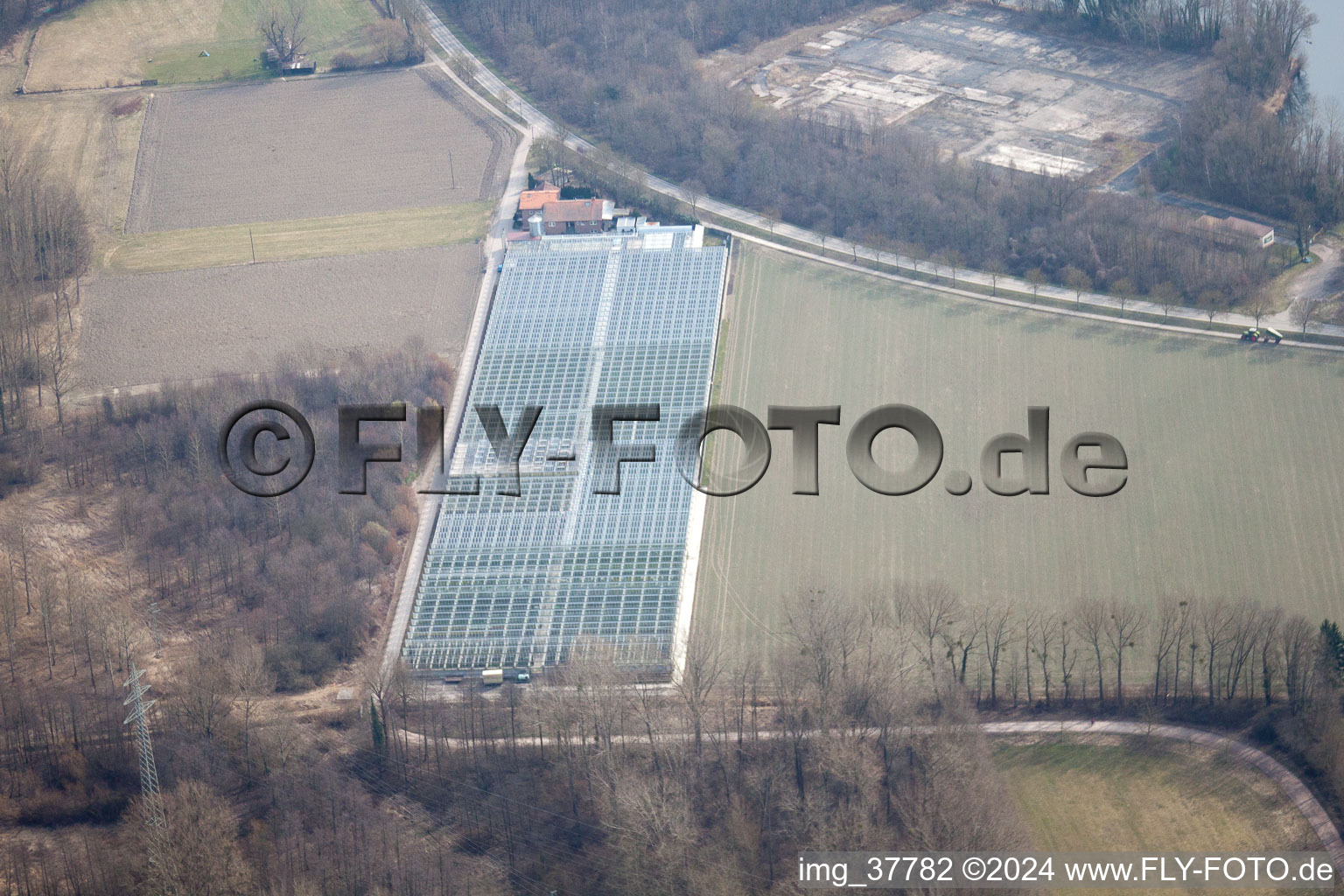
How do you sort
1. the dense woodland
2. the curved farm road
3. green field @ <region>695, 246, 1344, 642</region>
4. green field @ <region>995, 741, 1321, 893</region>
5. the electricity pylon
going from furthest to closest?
the dense woodland, green field @ <region>695, 246, 1344, 642</region>, green field @ <region>995, 741, 1321, 893</region>, the curved farm road, the electricity pylon

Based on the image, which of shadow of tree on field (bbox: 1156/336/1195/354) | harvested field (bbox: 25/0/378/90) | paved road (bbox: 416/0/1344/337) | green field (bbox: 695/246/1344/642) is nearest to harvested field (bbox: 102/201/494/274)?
paved road (bbox: 416/0/1344/337)

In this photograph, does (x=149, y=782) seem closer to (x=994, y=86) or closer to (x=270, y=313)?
(x=270, y=313)

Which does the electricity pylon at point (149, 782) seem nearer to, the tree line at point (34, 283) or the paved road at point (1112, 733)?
the paved road at point (1112, 733)

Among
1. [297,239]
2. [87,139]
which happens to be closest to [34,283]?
[297,239]

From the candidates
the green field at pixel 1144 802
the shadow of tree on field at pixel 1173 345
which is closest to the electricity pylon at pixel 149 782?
the green field at pixel 1144 802

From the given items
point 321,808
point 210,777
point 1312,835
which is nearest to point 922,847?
point 1312,835

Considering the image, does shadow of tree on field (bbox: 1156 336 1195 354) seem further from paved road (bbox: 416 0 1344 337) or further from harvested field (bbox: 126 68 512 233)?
harvested field (bbox: 126 68 512 233)
